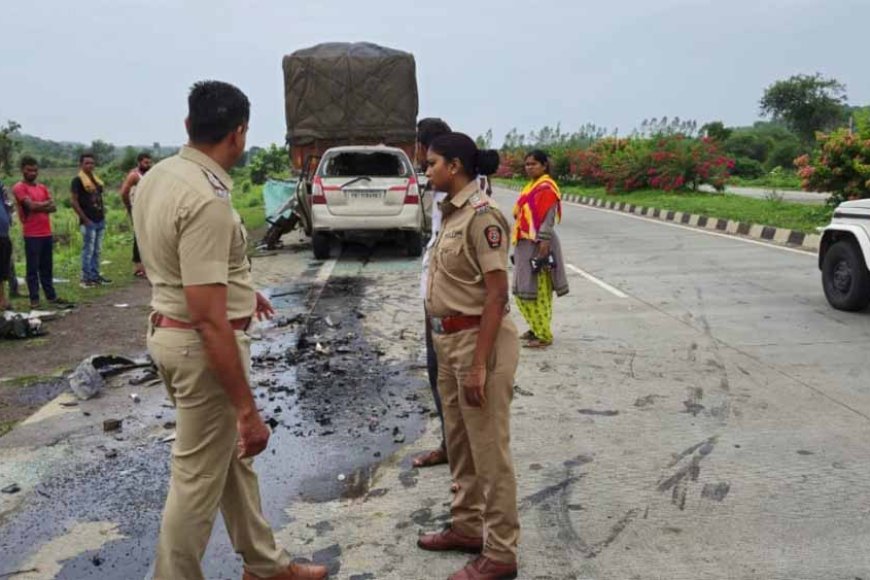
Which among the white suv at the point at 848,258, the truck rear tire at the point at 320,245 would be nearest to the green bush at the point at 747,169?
the truck rear tire at the point at 320,245

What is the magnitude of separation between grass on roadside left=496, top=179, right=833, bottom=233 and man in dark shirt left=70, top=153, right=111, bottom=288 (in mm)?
11898

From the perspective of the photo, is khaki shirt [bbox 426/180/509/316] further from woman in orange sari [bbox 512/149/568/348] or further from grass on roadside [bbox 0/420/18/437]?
woman in orange sari [bbox 512/149/568/348]

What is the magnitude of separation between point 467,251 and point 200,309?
100cm

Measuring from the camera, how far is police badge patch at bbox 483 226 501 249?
2.84 meters

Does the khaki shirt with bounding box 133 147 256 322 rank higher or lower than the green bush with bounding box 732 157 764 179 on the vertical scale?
higher

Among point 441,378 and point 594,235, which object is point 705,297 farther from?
point 594,235

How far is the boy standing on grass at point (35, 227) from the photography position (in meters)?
8.61

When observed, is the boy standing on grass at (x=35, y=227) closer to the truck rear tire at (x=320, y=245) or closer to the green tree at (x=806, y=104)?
the truck rear tire at (x=320, y=245)

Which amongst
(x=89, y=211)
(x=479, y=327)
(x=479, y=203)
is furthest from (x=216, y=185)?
(x=89, y=211)

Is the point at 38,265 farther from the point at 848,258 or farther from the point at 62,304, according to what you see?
the point at 848,258

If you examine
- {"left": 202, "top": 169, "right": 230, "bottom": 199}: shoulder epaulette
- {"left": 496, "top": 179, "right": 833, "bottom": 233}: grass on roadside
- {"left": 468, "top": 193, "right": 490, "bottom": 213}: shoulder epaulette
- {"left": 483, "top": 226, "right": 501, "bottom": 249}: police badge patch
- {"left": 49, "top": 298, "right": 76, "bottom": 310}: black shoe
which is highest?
{"left": 202, "top": 169, "right": 230, "bottom": 199}: shoulder epaulette

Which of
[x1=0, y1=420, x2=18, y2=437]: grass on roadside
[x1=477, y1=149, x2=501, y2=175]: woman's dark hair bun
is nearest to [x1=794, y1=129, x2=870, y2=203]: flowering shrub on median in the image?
[x1=477, y1=149, x2=501, y2=175]: woman's dark hair bun

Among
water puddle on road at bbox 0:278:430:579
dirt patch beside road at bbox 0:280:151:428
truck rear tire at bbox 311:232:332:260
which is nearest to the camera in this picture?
water puddle on road at bbox 0:278:430:579

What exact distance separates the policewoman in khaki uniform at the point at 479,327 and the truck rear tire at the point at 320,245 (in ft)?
31.3
